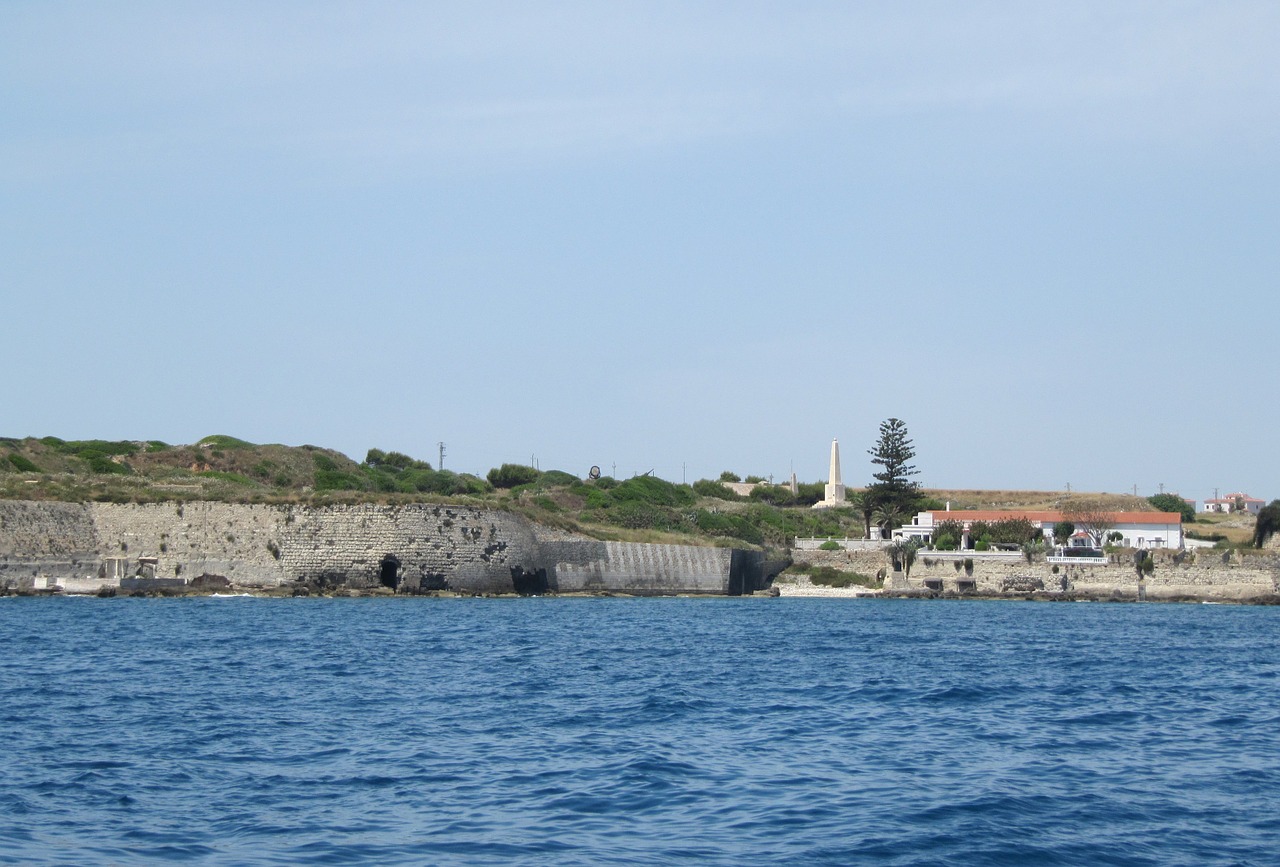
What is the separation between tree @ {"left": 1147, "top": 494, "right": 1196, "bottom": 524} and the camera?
89.0 meters

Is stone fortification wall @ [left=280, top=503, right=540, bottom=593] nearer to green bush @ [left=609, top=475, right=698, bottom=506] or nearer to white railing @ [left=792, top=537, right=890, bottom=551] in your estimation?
white railing @ [left=792, top=537, right=890, bottom=551]

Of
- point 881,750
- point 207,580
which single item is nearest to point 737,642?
point 881,750

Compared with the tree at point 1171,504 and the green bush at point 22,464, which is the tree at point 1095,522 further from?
the green bush at point 22,464

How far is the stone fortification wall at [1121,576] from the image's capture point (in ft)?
161

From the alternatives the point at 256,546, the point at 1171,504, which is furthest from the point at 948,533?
the point at 1171,504

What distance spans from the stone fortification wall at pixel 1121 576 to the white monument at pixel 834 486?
130ft

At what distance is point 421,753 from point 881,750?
14.6 ft

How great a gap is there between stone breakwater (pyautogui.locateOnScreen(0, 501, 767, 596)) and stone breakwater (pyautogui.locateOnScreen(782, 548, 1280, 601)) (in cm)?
1354

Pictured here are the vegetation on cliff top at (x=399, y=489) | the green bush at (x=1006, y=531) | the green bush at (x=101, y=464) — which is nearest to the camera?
the vegetation on cliff top at (x=399, y=489)

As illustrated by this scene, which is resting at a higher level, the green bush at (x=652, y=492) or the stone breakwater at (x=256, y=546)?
the green bush at (x=652, y=492)

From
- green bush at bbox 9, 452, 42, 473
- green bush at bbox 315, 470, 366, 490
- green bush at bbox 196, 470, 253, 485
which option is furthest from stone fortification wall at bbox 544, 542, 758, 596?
green bush at bbox 9, 452, 42, 473

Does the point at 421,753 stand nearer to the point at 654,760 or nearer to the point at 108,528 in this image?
the point at 654,760

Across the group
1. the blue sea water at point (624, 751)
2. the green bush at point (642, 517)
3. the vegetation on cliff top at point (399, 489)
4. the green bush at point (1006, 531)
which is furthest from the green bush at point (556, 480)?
the blue sea water at point (624, 751)

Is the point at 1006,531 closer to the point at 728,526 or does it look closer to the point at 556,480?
the point at 728,526
